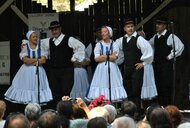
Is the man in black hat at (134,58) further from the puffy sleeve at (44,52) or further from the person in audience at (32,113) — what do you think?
the person in audience at (32,113)

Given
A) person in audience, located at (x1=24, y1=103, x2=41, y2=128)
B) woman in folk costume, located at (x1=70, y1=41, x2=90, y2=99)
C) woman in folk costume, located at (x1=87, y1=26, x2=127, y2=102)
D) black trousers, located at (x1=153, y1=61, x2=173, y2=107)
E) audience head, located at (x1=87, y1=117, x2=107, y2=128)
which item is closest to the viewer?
audience head, located at (x1=87, y1=117, x2=107, y2=128)

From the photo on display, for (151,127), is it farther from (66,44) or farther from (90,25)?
(90,25)

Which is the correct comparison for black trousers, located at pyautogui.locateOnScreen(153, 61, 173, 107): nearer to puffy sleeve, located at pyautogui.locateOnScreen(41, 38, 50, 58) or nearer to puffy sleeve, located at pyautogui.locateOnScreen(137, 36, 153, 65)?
puffy sleeve, located at pyautogui.locateOnScreen(137, 36, 153, 65)

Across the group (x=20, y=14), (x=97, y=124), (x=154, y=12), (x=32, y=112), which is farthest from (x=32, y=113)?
(x=154, y=12)

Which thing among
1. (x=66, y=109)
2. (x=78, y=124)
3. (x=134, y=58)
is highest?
(x=134, y=58)

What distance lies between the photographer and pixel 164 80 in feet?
33.4

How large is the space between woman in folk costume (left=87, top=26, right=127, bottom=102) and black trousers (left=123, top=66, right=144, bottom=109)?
21cm

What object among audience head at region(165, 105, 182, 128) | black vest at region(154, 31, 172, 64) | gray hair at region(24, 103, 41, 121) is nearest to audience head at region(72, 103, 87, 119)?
gray hair at region(24, 103, 41, 121)

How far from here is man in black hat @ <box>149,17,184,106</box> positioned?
10.0m

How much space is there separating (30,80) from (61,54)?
747 millimetres

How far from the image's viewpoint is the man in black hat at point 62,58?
1009 centimetres

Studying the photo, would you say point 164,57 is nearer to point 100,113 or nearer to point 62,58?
point 62,58

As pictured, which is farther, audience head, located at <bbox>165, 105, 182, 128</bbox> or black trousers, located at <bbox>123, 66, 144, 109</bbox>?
black trousers, located at <bbox>123, 66, 144, 109</bbox>

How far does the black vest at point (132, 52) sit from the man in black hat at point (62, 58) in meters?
0.82
